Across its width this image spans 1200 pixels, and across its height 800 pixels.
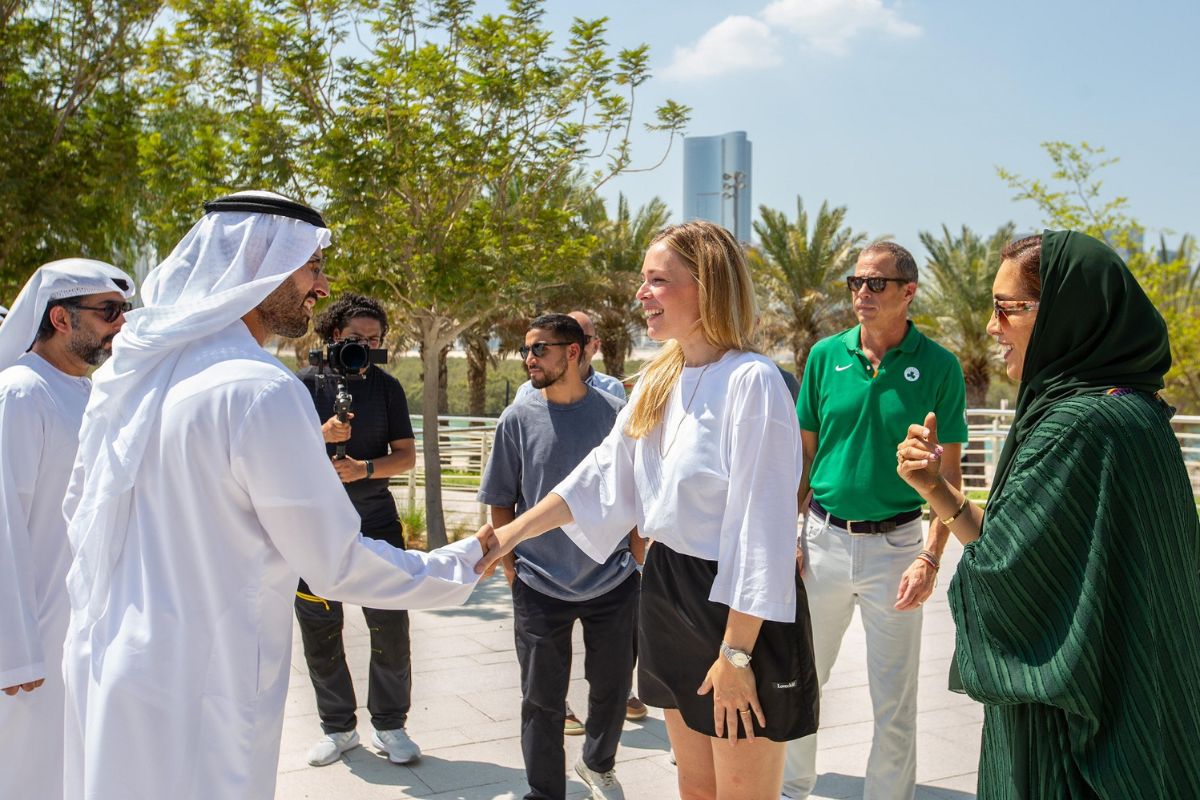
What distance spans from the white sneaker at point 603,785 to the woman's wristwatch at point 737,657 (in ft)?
6.65

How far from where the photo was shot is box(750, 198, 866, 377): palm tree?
2858 centimetres

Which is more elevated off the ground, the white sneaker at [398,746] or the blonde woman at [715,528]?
the blonde woman at [715,528]

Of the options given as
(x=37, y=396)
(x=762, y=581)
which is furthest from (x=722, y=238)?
(x=37, y=396)

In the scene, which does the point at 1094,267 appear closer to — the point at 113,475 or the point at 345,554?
the point at 345,554

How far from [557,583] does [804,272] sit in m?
25.2

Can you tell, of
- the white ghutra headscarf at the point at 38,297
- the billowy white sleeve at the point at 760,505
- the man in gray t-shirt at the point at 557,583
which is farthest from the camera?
the man in gray t-shirt at the point at 557,583

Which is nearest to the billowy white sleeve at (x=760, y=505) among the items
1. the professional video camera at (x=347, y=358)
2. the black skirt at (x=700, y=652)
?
the black skirt at (x=700, y=652)

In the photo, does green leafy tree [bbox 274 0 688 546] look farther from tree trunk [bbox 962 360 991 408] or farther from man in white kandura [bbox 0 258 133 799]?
tree trunk [bbox 962 360 991 408]

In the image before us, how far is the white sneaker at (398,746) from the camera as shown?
5023mm

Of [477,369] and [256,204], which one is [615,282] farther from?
[256,204]

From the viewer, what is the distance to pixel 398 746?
16.5ft

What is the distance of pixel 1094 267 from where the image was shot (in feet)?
7.56

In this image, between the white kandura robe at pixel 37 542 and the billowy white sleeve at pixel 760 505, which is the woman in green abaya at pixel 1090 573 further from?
the white kandura robe at pixel 37 542

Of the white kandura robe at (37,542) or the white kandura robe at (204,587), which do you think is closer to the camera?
the white kandura robe at (204,587)
